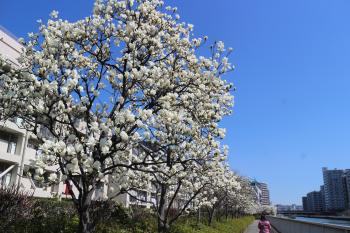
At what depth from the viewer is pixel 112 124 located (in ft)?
23.6

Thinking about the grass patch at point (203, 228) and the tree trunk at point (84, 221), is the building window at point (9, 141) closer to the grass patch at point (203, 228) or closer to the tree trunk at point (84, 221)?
the grass patch at point (203, 228)

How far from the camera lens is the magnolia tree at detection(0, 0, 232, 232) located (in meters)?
7.55

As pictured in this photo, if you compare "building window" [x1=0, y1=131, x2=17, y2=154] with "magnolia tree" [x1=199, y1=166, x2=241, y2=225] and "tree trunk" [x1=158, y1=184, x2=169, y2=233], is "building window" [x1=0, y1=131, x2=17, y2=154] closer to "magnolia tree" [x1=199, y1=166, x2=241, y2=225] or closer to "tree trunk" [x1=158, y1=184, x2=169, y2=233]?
"magnolia tree" [x1=199, y1=166, x2=241, y2=225]

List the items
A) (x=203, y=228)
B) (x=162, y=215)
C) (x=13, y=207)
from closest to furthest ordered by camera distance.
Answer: (x=13, y=207) < (x=162, y=215) < (x=203, y=228)

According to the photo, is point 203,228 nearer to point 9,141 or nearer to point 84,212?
point 84,212

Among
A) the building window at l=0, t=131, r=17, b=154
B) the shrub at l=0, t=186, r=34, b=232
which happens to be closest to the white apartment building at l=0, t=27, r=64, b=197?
the building window at l=0, t=131, r=17, b=154

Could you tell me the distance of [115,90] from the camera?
9.42 m

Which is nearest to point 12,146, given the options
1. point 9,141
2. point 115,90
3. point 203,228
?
point 9,141

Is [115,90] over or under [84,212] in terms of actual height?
over

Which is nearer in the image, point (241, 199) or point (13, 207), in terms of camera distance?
point (13, 207)

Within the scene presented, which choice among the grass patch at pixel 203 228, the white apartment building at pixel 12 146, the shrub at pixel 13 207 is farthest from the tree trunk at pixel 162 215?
the white apartment building at pixel 12 146

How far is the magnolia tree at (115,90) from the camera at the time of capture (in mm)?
7551

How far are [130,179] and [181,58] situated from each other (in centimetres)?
397

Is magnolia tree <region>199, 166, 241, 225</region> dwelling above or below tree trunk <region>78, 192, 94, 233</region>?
above
